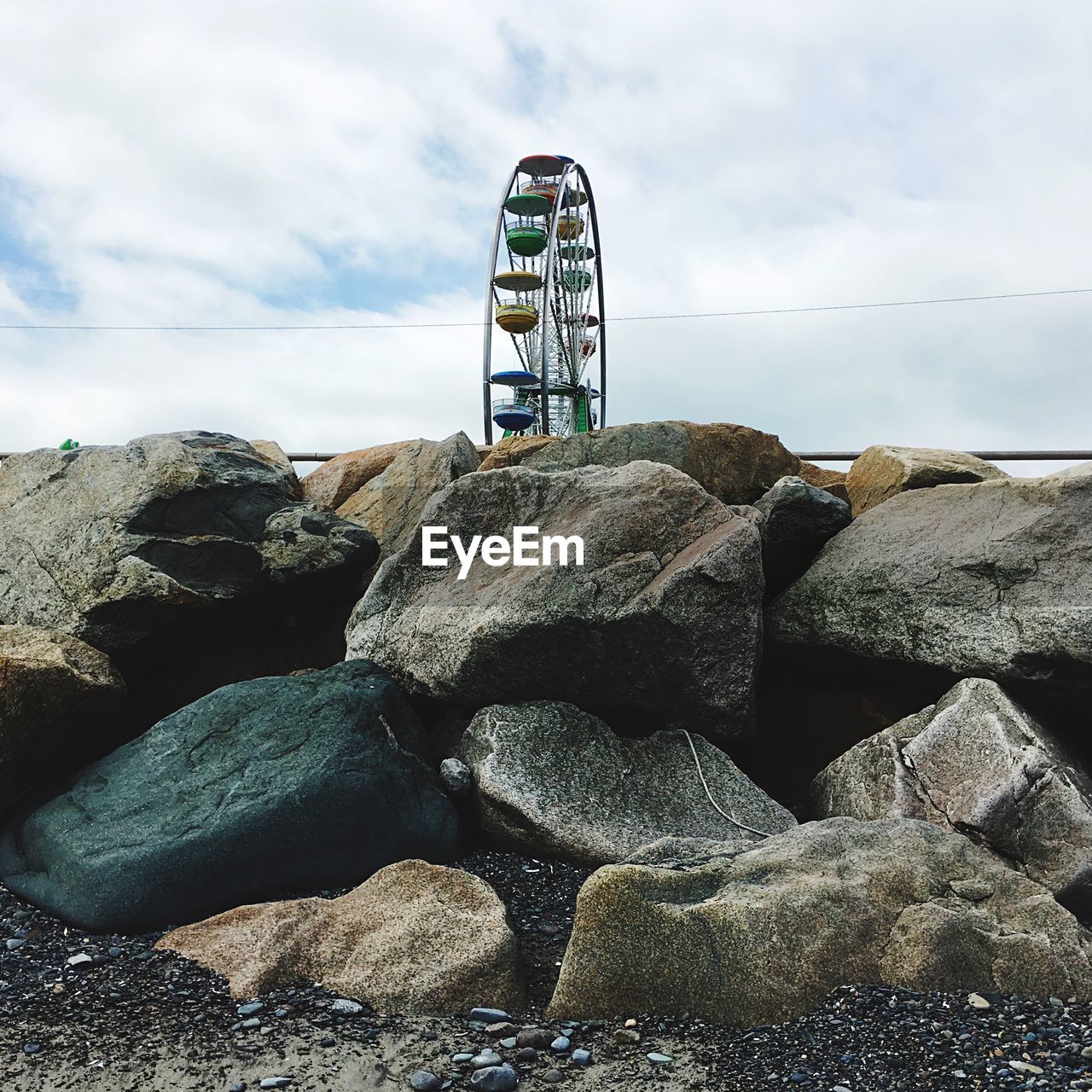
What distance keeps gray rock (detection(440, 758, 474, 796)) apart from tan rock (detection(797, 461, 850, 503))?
422 centimetres

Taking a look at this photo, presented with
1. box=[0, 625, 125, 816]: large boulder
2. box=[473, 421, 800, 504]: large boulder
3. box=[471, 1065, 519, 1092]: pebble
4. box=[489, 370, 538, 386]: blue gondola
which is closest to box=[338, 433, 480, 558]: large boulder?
box=[473, 421, 800, 504]: large boulder

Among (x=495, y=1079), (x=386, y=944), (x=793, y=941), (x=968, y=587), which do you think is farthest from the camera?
(x=968, y=587)

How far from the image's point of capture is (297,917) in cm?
476

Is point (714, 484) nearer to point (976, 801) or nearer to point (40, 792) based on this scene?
point (976, 801)

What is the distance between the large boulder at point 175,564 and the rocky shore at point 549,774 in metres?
0.03

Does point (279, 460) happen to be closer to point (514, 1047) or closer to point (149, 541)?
point (149, 541)

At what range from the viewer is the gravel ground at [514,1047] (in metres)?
3.60

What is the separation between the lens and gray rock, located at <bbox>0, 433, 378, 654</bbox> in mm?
7219

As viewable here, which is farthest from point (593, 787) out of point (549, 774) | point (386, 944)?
point (386, 944)

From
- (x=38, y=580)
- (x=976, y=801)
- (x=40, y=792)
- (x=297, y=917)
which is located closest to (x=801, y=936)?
(x=976, y=801)

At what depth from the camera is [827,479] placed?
373 inches

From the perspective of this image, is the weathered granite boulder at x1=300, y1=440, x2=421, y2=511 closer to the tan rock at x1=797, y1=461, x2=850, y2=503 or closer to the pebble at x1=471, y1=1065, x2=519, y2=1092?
the tan rock at x1=797, y1=461, x2=850, y2=503

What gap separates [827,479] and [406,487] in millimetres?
3750

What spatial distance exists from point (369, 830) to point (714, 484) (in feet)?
13.8
